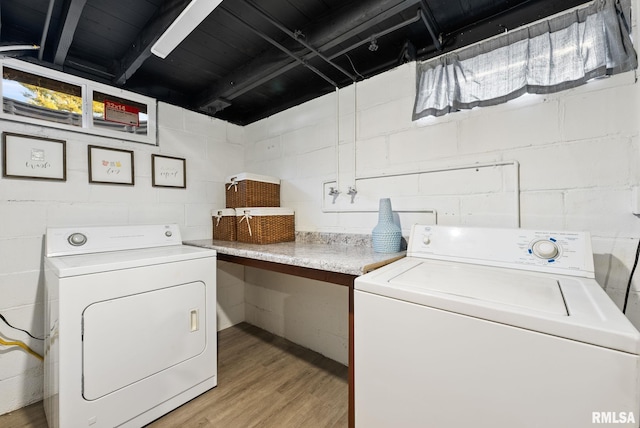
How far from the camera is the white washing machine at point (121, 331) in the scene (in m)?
1.17

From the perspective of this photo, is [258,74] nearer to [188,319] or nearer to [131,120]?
[131,120]

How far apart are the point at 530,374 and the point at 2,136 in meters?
2.60

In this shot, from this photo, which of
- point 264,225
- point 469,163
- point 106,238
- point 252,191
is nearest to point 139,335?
point 106,238

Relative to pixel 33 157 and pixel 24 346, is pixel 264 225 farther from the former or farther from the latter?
pixel 24 346

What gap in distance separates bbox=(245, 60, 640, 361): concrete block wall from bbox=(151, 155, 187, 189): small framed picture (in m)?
0.83

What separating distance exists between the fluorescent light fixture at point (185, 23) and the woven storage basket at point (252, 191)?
3.31ft

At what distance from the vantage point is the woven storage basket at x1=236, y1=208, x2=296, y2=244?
199cm

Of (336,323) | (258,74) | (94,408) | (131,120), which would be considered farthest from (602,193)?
(131,120)

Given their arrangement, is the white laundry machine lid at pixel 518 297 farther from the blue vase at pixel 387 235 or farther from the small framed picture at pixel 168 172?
the small framed picture at pixel 168 172

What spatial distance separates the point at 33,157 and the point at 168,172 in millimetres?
760

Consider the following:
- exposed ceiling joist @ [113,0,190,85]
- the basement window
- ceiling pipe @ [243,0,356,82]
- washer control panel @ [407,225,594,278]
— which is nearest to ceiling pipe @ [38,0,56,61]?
the basement window

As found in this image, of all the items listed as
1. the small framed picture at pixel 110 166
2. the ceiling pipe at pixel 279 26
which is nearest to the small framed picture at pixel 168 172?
the small framed picture at pixel 110 166

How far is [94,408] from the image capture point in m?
1.21

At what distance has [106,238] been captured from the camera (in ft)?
5.60
